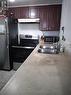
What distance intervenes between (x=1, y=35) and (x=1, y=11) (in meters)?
0.80

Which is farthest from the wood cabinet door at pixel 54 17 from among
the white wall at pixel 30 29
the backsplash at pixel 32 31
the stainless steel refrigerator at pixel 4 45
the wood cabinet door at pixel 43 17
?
the stainless steel refrigerator at pixel 4 45

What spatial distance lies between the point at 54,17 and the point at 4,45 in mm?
1949

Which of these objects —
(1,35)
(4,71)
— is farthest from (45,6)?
(4,71)

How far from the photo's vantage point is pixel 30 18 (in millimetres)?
4090

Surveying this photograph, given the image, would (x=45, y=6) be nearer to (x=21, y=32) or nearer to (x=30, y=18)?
(x=30, y=18)

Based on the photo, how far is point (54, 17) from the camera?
3982 millimetres

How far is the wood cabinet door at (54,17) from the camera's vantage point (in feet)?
12.9

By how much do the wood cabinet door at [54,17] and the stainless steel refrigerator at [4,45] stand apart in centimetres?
151

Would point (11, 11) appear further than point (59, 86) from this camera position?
Yes

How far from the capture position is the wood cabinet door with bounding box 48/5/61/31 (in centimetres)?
393

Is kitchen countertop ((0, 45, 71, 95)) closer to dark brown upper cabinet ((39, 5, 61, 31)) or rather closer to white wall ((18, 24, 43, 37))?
dark brown upper cabinet ((39, 5, 61, 31))

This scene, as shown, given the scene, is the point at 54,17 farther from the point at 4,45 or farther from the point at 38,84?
the point at 38,84

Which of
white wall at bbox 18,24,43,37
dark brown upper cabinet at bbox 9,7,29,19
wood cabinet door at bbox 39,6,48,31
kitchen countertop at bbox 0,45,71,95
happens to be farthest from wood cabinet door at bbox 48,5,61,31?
kitchen countertop at bbox 0,45,71,95

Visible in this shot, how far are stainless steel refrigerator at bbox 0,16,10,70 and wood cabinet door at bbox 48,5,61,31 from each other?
4.94 feet
